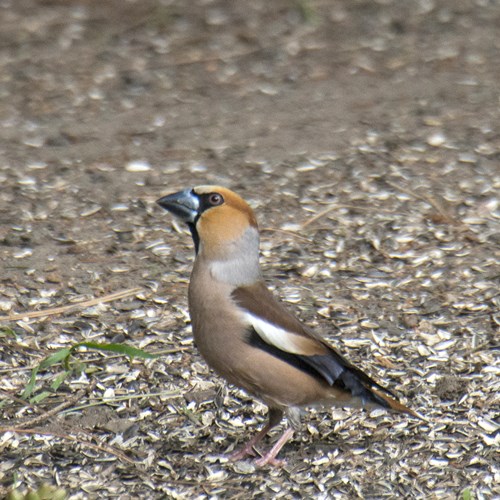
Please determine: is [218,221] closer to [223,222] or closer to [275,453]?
[223,222]

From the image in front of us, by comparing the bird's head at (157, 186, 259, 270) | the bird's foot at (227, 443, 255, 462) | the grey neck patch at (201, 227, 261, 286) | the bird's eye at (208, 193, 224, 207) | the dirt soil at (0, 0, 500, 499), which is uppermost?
the bird's eye at (208, 193, 224, 207)

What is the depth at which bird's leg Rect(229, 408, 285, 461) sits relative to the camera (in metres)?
3.74

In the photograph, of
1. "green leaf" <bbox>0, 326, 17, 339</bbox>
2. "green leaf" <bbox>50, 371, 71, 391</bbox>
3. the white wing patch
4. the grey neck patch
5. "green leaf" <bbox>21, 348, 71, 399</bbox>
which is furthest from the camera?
"green leaf" <bbox>0, 326, 17, 339</bbox>

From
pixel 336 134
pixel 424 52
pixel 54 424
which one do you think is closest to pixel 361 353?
pixel 54 424

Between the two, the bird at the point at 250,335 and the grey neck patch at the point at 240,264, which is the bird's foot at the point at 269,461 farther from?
the grey neck patch at the point at 240,264

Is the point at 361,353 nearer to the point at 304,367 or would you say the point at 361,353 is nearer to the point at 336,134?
the point at 304,367

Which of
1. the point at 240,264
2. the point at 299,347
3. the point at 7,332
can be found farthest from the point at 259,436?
the point at 7,332

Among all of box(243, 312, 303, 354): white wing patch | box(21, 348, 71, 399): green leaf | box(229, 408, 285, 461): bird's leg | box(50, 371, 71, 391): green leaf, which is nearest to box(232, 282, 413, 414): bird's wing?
box(243, 312, 303, 354): white wing patch

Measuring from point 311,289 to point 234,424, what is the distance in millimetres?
1090

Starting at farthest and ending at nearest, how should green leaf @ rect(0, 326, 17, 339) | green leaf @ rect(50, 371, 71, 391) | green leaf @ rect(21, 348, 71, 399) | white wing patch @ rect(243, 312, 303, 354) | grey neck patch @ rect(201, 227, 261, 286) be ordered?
1. green leaf @ rect(0, 326, 17, 339)
2. green leaf @ rect(50, 371, 71, 391)
3. green leaf @ rect(21, 348, 71, 399)
4. grey neck patch @ rect(201, 227, 261, 286)
5. white wing patch @ rect(243, 312, 303, 354)

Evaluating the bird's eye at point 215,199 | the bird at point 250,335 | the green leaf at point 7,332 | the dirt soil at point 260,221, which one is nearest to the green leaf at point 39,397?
the dirt soil at point 260,221

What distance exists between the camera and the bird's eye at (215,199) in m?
3.74

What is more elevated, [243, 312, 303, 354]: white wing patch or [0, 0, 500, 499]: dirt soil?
[243, 312, 303, 354]: white wing patch

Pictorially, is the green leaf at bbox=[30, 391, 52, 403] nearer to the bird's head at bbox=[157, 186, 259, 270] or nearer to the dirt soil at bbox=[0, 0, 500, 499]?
the dirt soil at bbox=[0, 0, 500, 499]
